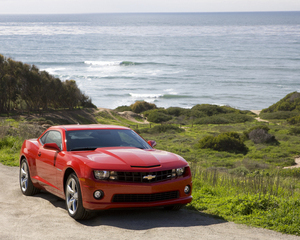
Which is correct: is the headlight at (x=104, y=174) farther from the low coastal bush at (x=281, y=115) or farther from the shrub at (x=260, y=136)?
the low coastal bush at (x=281, y=115)

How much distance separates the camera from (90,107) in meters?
53.6

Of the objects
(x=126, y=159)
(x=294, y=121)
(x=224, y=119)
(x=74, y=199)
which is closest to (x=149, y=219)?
(x=126, y=159)

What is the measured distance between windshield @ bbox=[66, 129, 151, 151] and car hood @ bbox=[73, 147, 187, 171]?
31 cm

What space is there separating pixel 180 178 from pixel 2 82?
38656 mm

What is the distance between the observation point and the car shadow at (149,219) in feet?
17.3

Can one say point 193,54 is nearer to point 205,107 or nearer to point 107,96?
point 107,96

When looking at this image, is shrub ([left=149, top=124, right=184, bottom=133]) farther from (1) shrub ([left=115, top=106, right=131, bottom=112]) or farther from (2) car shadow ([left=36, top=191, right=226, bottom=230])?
(2) car shadow ([left=36, top=191, right=226, bottom=230])

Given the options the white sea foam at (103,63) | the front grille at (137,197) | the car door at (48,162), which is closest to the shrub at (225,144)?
the car door at (48,162)

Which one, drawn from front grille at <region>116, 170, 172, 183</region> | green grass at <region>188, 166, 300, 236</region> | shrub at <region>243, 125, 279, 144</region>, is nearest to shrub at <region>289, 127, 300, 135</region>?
shrub at <region>243, 125, 279, 144</region>

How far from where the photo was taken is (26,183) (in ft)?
23.7

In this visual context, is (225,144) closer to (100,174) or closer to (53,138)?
(53,138)

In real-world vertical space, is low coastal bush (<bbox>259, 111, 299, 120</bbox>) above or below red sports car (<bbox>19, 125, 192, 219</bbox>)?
below

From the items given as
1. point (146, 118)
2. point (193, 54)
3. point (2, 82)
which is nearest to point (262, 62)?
point (193, 54)

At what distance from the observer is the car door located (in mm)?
6199
